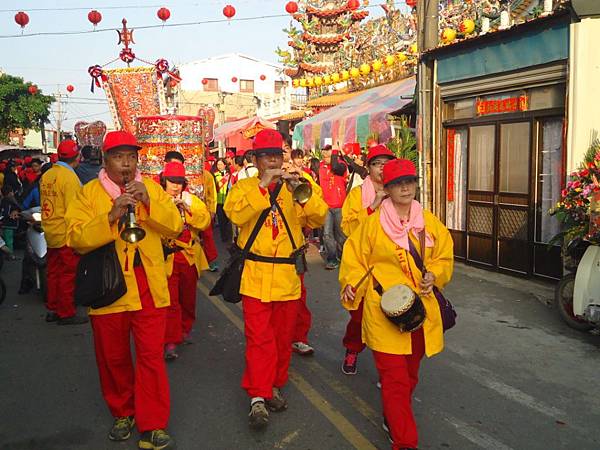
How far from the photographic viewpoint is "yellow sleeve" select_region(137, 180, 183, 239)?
3.69 meters

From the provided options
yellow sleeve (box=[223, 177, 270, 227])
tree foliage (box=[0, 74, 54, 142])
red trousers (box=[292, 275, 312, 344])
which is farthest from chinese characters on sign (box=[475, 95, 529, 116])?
tree foliage (box=[0, 74, 54, 142])

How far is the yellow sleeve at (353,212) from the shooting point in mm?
5055

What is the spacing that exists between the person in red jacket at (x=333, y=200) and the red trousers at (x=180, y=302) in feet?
13.8

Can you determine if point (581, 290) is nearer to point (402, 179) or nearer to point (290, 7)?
point (402, 179)

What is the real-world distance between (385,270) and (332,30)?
2464 cm

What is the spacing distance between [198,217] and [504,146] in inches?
215

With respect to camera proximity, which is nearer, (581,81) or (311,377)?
(311,377)

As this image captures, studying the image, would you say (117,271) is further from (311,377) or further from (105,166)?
(311,377)

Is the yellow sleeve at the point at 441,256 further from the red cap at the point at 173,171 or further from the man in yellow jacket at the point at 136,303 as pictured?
the red cap at the point at 173,171

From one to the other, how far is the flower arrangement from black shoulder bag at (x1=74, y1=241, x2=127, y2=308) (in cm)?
441

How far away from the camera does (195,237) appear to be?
5797 mm

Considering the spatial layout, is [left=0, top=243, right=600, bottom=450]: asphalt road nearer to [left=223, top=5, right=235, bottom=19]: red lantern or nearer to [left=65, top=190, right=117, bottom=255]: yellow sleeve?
[left=65, top=190, right=117, bottom=255]: yellow sleeve

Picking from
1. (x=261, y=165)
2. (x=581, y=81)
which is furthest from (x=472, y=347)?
(x=581, y=81)

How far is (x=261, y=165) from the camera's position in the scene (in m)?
4.12
